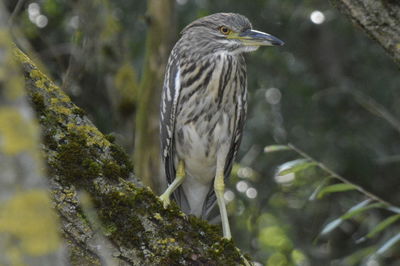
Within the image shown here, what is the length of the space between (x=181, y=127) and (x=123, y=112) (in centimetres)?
154

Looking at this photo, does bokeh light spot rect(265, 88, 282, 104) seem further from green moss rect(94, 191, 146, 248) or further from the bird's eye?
green moss rect(94, 191, 146, 248)

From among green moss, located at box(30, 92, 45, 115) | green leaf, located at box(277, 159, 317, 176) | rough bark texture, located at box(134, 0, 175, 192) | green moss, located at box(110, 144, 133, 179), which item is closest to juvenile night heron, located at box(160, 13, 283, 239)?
green leaf, located at box(277, 159, 317, 176)

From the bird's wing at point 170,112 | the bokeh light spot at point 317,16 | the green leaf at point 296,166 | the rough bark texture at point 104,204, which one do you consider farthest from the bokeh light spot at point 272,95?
the rough bark texture at point 104,204

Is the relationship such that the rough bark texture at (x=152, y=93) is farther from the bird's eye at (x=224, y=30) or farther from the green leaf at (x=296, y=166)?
the green leaf at (x=296, y=166)

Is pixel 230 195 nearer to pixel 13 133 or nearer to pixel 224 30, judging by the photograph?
pixel 224 30

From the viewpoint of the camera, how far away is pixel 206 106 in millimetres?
3881

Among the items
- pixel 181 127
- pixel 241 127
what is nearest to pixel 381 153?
pixel 241 127

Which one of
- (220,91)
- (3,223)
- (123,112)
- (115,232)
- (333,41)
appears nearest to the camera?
(3,223)

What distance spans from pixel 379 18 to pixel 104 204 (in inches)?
47.1

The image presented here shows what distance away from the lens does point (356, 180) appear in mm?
5480

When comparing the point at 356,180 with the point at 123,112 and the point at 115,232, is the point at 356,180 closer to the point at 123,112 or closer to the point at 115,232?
the point at 123,112

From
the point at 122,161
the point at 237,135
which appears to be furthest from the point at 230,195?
the point at 122,161

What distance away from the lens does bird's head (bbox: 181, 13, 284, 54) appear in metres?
4.04

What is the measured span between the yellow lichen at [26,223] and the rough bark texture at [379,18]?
1.86 m
